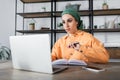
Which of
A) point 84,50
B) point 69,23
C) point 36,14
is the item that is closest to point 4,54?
point 36,14

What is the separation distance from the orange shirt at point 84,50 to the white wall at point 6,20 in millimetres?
2221

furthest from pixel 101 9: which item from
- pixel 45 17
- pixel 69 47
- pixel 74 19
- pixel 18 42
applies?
pixel 18 42

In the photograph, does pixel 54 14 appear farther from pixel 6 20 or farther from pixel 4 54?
pixel 4 54

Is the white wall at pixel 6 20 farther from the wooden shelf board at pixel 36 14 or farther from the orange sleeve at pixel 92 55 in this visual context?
the orange sleeve at pixel 92 55

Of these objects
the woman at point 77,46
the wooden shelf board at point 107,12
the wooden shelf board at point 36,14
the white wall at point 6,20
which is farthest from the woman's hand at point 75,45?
the white wall at point 6,20

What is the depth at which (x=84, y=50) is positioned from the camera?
166 cm

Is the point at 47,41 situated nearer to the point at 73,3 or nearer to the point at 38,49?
the point at 38,49

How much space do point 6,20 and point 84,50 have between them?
2.73 metres

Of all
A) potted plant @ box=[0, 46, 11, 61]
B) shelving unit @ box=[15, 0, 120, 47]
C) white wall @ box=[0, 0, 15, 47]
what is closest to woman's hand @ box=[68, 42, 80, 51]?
shelving unit @ box=[15, 0, 120, 47]

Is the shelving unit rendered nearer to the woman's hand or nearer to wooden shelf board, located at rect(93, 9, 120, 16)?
wooden shelf board, located at rect(93, 9, 120, 16)

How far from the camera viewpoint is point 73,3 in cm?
379

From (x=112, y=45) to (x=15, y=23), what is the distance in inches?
74.4

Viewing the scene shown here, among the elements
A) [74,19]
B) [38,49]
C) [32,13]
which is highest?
[32,13]

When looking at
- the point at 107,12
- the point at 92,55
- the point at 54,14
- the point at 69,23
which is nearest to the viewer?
the point at 92,55
